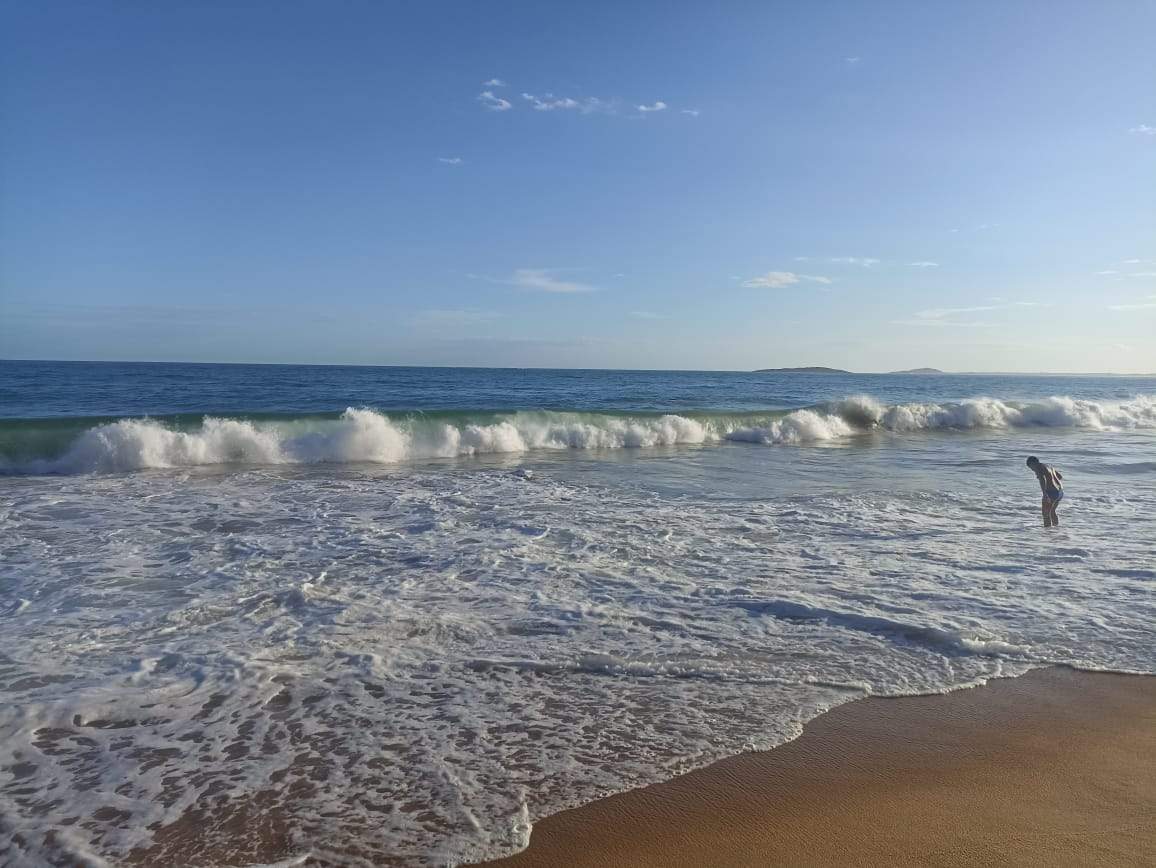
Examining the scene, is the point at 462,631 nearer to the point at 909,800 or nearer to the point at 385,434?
the point at 909,800

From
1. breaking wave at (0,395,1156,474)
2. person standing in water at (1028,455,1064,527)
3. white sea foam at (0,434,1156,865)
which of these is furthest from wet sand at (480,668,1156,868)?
breaking wave at (0,395,1156,474)

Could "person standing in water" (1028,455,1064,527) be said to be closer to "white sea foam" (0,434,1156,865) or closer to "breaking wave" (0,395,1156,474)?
"white sea foam" (0,434,1156,865)

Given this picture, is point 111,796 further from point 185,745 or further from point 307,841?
point 307,841

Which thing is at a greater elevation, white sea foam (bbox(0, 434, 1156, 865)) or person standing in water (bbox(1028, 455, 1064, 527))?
person standing in water (bbox(1028, 455, 1064, 527))

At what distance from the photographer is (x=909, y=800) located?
11.3ft

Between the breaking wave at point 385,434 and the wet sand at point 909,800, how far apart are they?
13995mm

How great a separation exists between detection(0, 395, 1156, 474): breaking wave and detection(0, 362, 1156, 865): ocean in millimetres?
1439

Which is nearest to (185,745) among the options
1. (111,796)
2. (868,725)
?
(111,796)

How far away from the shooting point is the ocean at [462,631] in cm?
343

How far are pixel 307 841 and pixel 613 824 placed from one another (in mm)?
1271

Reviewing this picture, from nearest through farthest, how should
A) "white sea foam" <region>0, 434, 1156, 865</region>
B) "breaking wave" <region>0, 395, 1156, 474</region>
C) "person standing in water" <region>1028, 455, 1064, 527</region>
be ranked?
1. "white sea foam" <region>0, 434, 1156, 865</region>
2. "person standing in water" <region>1028, 455, 1064, 527</region>
3. "breaking wave" <region>0, 395, 1156, 474</region>

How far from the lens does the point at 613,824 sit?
127 inches

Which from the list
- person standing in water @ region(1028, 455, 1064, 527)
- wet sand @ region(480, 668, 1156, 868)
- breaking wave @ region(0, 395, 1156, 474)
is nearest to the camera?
wet sand @ region(480, 668, 1156, 868)

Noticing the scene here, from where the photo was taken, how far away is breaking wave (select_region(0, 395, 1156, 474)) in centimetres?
1505
